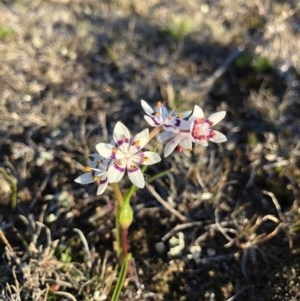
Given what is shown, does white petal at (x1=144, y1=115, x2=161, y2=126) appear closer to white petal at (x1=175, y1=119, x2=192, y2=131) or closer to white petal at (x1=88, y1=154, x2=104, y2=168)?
white petal at (x1=175, y1=119, x2=192, y2=131)

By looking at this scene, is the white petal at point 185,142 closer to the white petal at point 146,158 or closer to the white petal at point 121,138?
the white petal at point 146,158

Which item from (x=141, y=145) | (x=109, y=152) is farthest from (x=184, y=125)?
(x=109, y=152)

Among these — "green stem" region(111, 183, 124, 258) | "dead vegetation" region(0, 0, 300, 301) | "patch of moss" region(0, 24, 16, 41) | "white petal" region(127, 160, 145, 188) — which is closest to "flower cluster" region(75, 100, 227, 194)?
"white petal" region(127, 160, 145, 188)

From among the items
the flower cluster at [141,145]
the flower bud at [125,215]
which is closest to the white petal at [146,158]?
the flower cluster at [141,145]

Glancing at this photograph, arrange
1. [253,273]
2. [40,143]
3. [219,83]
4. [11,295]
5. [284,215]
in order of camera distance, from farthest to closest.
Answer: [219,83] → [40,143] → [284,215] → [253,273] → [11,295]

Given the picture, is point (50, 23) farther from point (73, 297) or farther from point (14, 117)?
point (73, 297)

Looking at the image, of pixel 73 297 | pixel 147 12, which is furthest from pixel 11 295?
pixel 147 12

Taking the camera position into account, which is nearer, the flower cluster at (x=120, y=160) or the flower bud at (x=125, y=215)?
the flower cluster at (x=120, y=160)

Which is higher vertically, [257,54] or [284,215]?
[257,54]

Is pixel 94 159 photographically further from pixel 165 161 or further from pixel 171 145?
pixel 165 161
